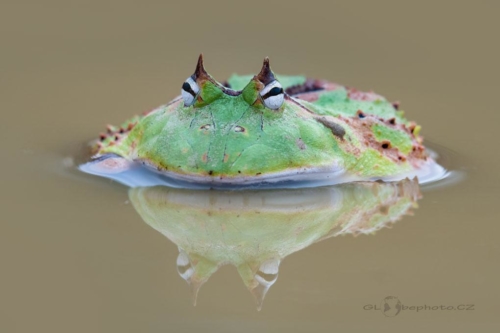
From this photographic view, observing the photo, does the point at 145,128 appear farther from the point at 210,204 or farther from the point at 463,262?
the point at 463,262

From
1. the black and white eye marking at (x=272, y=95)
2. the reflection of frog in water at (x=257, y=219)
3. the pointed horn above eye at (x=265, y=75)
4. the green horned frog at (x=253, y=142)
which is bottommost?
the reflection of frog in water at (x=257, y=219)

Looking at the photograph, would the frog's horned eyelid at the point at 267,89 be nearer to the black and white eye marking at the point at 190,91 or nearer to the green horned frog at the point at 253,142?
the green horned frog at the point at 253,142

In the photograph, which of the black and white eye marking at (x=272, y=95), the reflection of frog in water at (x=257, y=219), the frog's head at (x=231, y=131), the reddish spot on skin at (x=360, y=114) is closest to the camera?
the reflection of frog in water at (x=257, y=219)

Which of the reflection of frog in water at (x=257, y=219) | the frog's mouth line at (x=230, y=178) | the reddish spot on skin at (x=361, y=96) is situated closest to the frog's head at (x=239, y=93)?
the frog's mouth line at (x=230, y=178)

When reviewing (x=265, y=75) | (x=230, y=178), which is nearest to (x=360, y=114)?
(x=265, y=75)

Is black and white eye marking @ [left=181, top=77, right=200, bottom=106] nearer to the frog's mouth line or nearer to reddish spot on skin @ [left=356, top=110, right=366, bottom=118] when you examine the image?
the frog's mouth line

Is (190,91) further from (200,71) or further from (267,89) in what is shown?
(267,89)

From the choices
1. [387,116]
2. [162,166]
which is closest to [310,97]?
[387,116]

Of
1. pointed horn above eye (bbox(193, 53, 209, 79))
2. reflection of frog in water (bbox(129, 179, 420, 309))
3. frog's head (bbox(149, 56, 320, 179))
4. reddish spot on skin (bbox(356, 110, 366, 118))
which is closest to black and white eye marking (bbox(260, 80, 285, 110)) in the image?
frog's head (bbox(149, 56, 320, 179))
